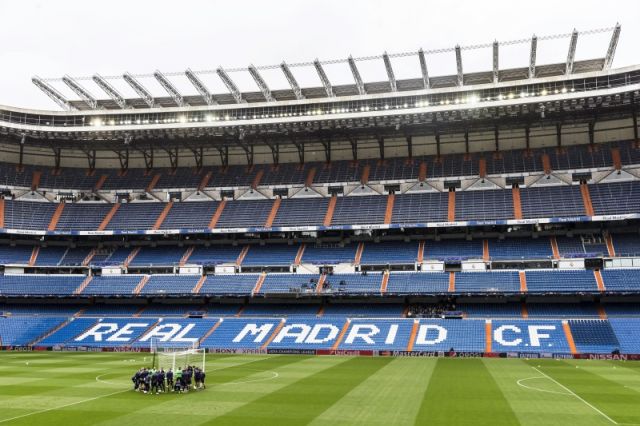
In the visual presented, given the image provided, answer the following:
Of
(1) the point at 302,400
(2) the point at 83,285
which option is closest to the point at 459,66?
(1) the point at 302,400

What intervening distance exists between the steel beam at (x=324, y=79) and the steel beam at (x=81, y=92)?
27.8 meters

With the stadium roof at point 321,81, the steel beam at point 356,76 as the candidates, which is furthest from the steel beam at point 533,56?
the steel beam at point 356,76

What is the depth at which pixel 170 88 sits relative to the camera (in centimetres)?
5981

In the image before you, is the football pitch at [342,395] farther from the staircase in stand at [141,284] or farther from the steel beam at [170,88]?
the steel beam at [170,88]

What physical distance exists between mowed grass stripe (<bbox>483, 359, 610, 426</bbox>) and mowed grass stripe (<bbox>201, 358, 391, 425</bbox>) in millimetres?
7955

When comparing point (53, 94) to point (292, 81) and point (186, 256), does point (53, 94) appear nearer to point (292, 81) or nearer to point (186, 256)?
point (186, 256)

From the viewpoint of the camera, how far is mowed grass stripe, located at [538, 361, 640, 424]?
842 inches

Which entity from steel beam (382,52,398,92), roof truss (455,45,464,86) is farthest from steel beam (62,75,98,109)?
roof truss (455,45,464,86)

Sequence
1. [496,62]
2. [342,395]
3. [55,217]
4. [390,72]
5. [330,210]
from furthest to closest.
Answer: [55,217] < [330,210] < [390,72] < [496,62] < [342,395]

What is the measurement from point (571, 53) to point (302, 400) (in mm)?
44173

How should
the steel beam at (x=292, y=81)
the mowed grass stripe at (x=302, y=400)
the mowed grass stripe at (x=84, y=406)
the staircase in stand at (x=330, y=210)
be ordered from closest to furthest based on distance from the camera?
the mowed grass stripe at (x=302, y=400) → the mowed grass stripe at (x=84, y=406) → the steel beam at (x=292, y=81) → the staircase in stand at (x=330, y=210)

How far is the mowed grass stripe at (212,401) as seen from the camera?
66.5 feet

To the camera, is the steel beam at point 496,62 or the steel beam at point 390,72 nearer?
the steel beam at point 496,62

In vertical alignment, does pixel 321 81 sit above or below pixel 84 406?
above
